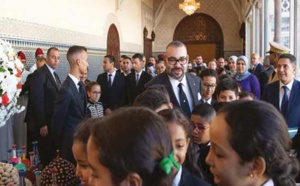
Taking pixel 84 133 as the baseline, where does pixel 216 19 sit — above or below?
above

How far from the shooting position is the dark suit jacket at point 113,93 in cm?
666

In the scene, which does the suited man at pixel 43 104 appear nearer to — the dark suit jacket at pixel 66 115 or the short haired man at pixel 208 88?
the dark suit jacket at pixel 66 115

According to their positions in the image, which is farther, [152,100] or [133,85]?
[133,85]

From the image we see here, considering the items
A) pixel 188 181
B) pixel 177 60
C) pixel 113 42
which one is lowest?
pixel 188 181

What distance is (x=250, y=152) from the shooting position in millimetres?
1448

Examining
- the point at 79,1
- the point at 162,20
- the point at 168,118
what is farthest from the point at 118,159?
the point at 162,20

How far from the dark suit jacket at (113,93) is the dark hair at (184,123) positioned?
13.9ft

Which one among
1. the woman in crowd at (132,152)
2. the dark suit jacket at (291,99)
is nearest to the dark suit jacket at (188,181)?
the woman in crowd at (132,152)

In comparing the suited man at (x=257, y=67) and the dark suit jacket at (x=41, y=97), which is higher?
the suited man at (x=257, y=67)

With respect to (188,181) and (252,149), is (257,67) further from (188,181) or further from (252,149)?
(252,149)

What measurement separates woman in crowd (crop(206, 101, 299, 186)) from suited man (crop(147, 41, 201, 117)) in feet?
6.73

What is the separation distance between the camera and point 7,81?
8.01 ft

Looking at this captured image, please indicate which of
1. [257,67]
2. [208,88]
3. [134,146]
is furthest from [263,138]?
[257,67]

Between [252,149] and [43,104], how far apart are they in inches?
162
